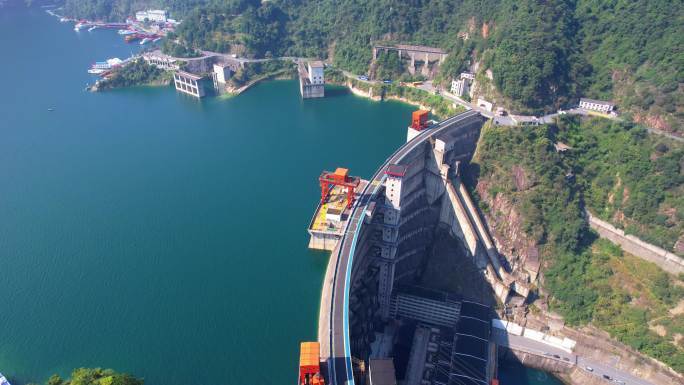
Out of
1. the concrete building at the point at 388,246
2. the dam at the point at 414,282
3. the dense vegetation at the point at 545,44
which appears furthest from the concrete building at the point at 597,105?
the concrete building at the point at 388,246

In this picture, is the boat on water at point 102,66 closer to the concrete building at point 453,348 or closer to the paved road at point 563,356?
the concrete building at point 453,348

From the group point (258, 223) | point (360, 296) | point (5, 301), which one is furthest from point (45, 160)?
point (360, 296)

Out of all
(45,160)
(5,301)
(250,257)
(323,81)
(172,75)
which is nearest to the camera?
(5,301)

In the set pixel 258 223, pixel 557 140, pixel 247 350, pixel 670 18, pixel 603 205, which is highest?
pixel 670 18

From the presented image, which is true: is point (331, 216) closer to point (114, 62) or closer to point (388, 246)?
point (388, 246)

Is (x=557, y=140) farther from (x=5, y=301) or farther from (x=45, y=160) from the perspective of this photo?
(x=45, y=160)

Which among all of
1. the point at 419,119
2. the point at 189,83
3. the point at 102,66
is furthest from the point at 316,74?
the point at 102,66

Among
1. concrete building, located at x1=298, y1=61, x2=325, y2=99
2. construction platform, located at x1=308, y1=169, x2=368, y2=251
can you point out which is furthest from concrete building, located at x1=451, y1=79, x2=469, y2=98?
construction platform, located at x1=308, y1=169, x2=368, y2=251

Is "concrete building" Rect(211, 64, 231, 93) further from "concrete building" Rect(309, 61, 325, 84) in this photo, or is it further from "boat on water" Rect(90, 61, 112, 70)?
"boat on water" Rect(90, 61, 112, 70)
